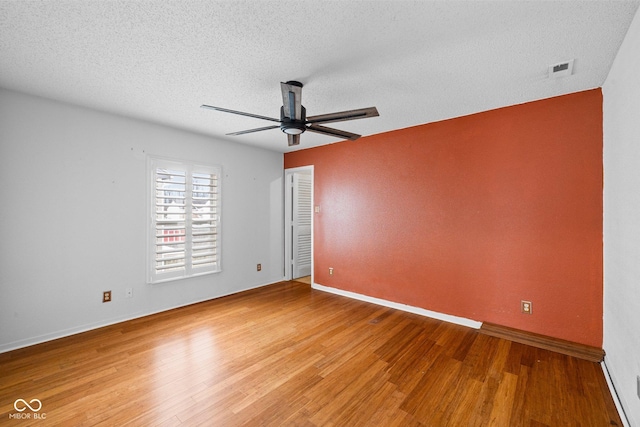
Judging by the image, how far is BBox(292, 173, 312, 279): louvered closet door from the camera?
5.29m

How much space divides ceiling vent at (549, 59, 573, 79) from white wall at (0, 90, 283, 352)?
407 cm

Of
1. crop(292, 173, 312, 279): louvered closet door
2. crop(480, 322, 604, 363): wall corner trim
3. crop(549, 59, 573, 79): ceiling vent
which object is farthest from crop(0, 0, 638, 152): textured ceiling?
crop(292, 173, 312, 279): louvered closet door

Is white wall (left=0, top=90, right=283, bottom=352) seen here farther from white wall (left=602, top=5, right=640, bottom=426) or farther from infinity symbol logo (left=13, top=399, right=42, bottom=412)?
white wall (left=602, top=5, right=640, bottom=426)

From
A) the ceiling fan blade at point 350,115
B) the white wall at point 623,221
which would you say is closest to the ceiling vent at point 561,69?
the white wall at point 623,221

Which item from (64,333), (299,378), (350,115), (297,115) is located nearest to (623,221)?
(350,115)

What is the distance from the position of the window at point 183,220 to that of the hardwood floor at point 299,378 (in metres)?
0.80

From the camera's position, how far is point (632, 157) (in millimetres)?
1688

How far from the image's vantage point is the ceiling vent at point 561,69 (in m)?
2.07

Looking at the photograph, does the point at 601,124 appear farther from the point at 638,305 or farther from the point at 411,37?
the point at 411,37

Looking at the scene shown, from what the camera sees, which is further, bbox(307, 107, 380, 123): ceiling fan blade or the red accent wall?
the red accent wall

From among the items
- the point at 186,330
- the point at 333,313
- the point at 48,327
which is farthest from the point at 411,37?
the point at 48,327

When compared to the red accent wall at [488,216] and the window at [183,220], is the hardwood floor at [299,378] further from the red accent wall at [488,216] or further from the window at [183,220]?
the window at [183,220]

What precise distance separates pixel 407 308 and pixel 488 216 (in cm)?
158

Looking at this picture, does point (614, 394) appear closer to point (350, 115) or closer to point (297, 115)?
point (350, 115)
